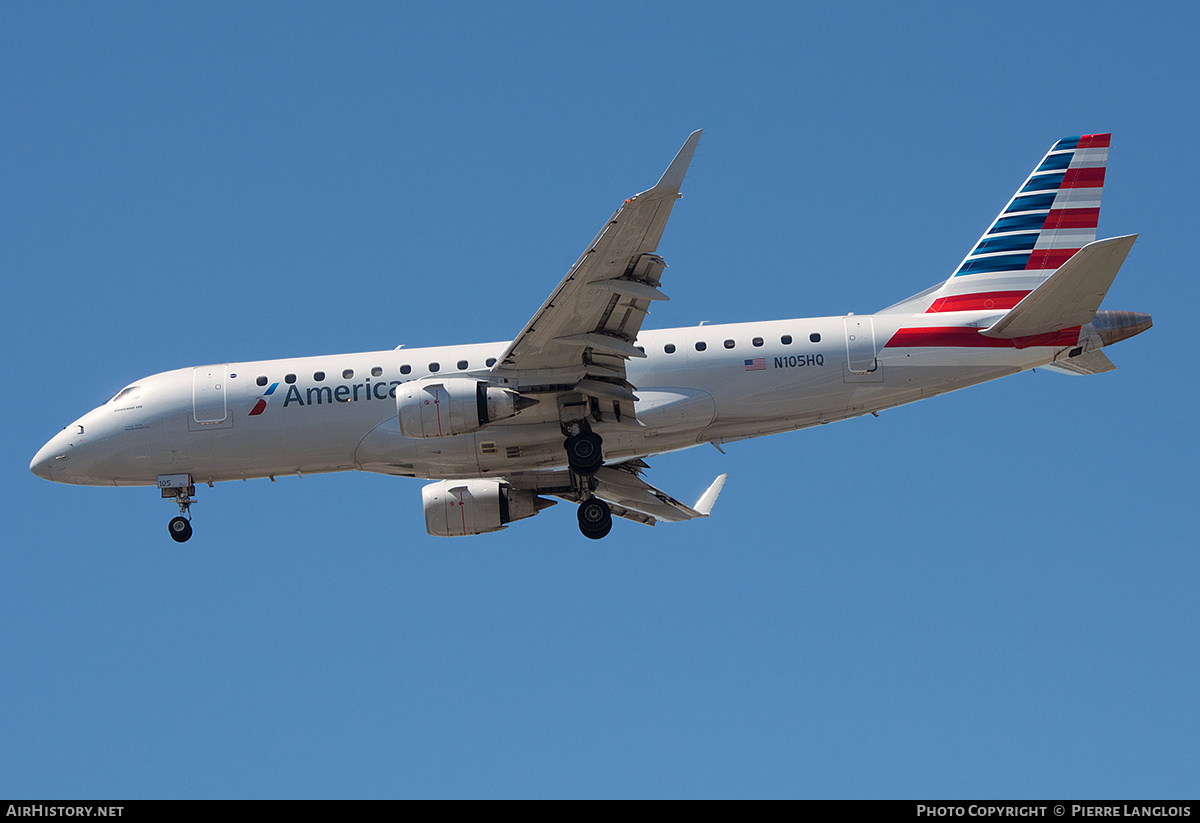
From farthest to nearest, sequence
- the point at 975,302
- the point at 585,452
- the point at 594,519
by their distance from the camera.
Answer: the point at 594,519, the point at 975,302, the point at 585,452

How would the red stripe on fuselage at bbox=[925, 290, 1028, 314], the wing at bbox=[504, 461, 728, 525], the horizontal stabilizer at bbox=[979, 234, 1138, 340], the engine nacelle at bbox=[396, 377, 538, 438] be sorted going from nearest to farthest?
the horizontal stabilizer at bbox=[979, 234, 1138, 340]
the engine nacelle at bbox=[396, 377, 538, 438]
the red stripe on fuselage at bbox=[925, 290, 1028, 314]
the wing at bbox=[504, 461, 728, 525]

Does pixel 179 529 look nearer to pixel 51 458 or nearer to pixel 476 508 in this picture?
pixel 51 458

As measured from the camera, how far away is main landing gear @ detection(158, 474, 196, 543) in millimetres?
28578

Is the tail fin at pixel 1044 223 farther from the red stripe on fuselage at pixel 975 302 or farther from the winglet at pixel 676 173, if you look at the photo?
the winglet at pixel 676 173

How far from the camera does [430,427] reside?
25.7 meters

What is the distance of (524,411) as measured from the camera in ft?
87.8

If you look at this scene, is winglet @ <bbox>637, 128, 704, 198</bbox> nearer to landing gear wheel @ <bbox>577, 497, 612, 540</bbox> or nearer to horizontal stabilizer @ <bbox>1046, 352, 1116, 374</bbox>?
landing gear wheel @ <bbox>577, 497, 612, 540</bbox>

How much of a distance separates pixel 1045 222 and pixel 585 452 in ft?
39.5

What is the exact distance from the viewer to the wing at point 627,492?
29.9 metres

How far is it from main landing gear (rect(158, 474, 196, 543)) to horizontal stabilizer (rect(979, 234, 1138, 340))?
17792mm

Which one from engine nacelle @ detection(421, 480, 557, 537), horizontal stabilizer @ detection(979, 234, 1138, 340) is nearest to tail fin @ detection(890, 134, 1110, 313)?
horizontal stabilizer @ detection(979, 234, 1138, 340)

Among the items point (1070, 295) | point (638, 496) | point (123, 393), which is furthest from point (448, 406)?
point (1070, 295)
